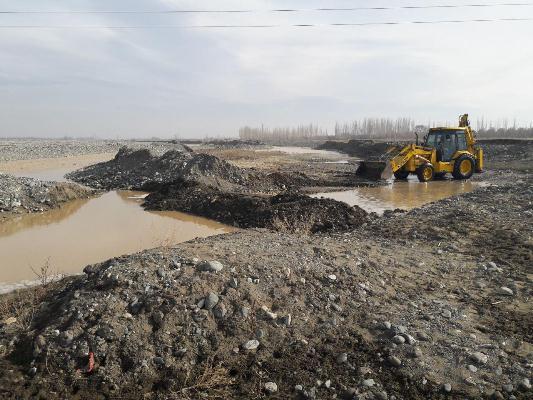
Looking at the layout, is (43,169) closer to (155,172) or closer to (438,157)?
(155,172)

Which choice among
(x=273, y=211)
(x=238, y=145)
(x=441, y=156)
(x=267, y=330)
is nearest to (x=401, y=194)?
(x=441, y=156)

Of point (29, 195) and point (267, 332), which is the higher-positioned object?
point (29, 195)

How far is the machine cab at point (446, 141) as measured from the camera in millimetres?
20734

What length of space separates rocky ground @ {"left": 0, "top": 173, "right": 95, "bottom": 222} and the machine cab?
1662cm

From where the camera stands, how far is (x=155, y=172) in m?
22.0

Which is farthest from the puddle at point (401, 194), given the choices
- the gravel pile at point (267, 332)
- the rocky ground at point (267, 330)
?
the gravel pile at point (267, 332)

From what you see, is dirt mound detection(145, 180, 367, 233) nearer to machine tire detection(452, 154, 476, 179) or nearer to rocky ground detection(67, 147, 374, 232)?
rocky ground detection(67, 147, 374, 232)

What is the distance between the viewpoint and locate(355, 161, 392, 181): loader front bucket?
2075 cm

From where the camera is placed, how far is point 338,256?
6461 mm

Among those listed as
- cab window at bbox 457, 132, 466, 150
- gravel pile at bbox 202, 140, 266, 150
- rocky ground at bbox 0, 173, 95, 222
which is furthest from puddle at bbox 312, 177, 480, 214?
gravel pile at bbox 202, 140, 266, 150

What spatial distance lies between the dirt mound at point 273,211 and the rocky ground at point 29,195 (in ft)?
11.5

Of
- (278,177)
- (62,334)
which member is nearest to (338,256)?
(62,334)

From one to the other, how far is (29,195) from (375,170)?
50.9 ft

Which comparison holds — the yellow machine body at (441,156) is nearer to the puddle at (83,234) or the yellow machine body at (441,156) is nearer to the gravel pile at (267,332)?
the puddle at (83,234)
